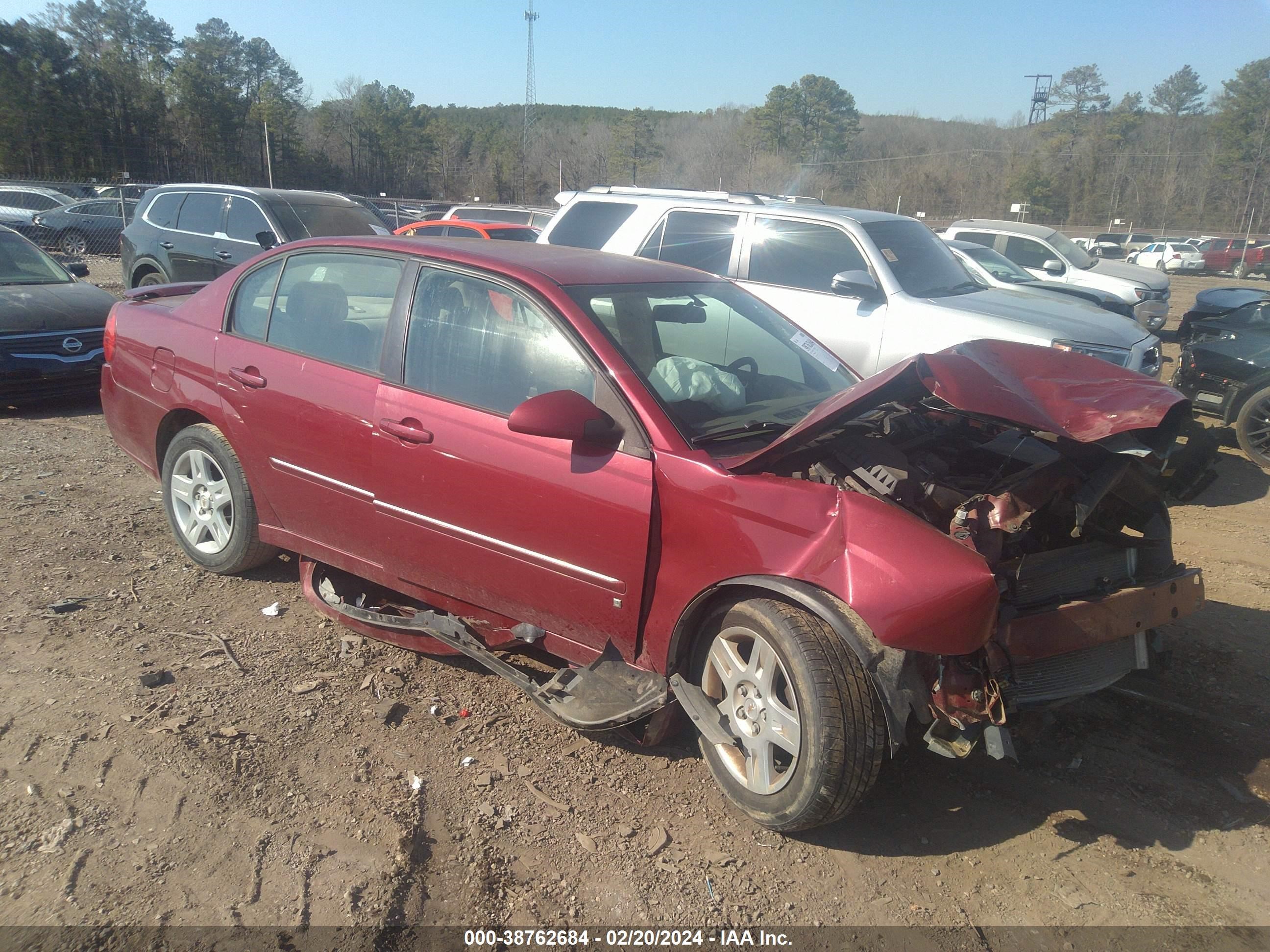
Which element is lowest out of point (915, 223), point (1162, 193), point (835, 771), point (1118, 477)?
point (835, 771)

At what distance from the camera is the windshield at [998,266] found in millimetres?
12305

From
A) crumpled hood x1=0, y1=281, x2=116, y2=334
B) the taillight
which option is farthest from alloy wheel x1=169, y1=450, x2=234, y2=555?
crumpled hood x1=0, y1=281, x2=116, y2=334

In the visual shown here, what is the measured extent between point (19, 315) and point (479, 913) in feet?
24.8

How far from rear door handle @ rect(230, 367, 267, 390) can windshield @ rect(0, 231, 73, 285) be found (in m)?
5.78

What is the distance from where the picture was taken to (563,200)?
782 cm

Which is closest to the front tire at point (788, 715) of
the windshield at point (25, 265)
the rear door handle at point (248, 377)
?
the rear door handle at point (248, 377)

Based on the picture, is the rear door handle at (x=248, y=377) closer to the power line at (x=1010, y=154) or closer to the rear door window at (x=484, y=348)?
the rear door window at (x=484, y=348)

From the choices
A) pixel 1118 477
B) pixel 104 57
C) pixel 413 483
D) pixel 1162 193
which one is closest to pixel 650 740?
pixel 413 483

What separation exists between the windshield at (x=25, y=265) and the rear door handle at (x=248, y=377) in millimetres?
5782

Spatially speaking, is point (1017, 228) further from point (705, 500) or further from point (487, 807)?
point (487, 807)

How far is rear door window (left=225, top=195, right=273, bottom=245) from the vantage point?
10.3 m

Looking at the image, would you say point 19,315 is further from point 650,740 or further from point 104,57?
point 104,57

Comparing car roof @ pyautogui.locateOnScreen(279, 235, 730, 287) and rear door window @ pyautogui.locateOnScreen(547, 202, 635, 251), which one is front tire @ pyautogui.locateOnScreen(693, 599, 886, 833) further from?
rear door window @ pyautogui.locateOnScreen(547, 202, 635, 251)

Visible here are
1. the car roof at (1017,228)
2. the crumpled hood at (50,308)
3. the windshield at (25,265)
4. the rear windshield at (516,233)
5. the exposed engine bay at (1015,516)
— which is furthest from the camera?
the car roof at (1017,228)
